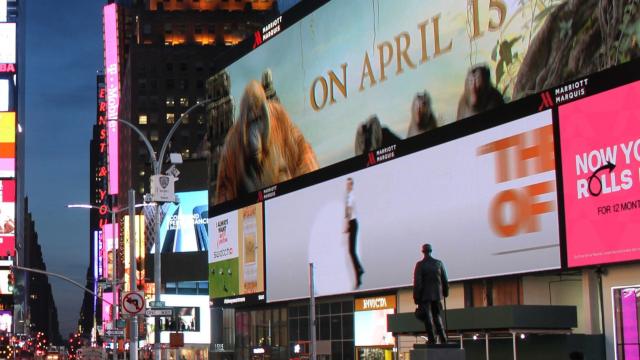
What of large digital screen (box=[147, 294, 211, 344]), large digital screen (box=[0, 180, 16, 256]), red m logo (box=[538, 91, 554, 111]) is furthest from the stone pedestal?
large digital screen (box=[0, 180, 16, 256])

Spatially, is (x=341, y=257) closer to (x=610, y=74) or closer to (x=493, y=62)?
(x=493, y=62)

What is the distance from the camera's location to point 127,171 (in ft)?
624

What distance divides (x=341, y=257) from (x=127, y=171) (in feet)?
462

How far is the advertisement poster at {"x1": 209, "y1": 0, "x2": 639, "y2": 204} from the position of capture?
39469mm

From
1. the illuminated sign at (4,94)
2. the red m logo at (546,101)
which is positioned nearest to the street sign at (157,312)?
the red m logo at (546,101)

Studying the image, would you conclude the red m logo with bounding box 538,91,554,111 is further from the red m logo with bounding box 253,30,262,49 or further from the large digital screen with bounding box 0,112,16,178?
the large digital screen with bounding box 0,112,16,178

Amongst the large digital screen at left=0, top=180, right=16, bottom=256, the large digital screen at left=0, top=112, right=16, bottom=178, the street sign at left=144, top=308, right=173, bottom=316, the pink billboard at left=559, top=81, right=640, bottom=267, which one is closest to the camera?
the pink billboard at left=559, top=81, right=640, bottom=267

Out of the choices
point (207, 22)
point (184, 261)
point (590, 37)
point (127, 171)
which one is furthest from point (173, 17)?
point (590, 37)

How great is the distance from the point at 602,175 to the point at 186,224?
290ft

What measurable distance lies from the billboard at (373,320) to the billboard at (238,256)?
10.0m

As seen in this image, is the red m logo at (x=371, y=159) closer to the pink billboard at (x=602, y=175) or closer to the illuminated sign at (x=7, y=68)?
the pink billboard at (x=602, y=175)

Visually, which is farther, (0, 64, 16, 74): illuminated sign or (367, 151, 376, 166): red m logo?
(0, 64, 16, 74): illuminated sign

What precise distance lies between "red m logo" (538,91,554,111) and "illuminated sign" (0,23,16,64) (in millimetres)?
154444

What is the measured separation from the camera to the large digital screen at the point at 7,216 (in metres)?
161
